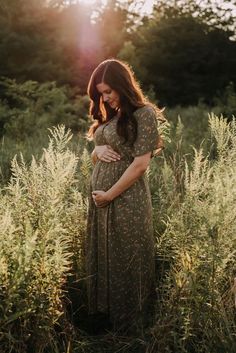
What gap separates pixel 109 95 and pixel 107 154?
1.34 feet

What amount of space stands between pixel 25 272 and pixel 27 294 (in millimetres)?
145

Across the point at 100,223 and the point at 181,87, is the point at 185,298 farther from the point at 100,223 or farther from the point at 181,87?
the point at 181,87

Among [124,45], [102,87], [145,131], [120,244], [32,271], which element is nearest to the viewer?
[32,271]

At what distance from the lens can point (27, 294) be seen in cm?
258

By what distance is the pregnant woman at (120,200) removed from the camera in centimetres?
340

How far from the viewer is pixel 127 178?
3.38 metres

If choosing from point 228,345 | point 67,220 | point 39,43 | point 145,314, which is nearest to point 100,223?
point 67,220

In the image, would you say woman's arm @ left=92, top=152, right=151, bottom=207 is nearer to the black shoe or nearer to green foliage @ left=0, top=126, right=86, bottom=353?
green foliage @ left=0, top=126, right=86, bottom=353

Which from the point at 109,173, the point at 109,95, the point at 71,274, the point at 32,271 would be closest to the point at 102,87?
the point at 109,95

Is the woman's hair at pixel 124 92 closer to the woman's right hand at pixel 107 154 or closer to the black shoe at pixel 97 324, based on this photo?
the woman's right hand at pixel 107 154

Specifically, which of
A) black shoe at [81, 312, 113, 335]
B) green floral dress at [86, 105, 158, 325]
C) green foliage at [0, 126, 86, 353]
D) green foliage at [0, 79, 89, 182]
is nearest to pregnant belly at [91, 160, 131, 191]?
green floral dress at [86, 105, 158, 325]

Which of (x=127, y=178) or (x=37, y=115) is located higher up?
(x=127, y=178)

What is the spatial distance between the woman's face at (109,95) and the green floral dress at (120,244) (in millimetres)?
126

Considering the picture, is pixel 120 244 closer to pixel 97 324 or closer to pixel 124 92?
pixel 97 324
